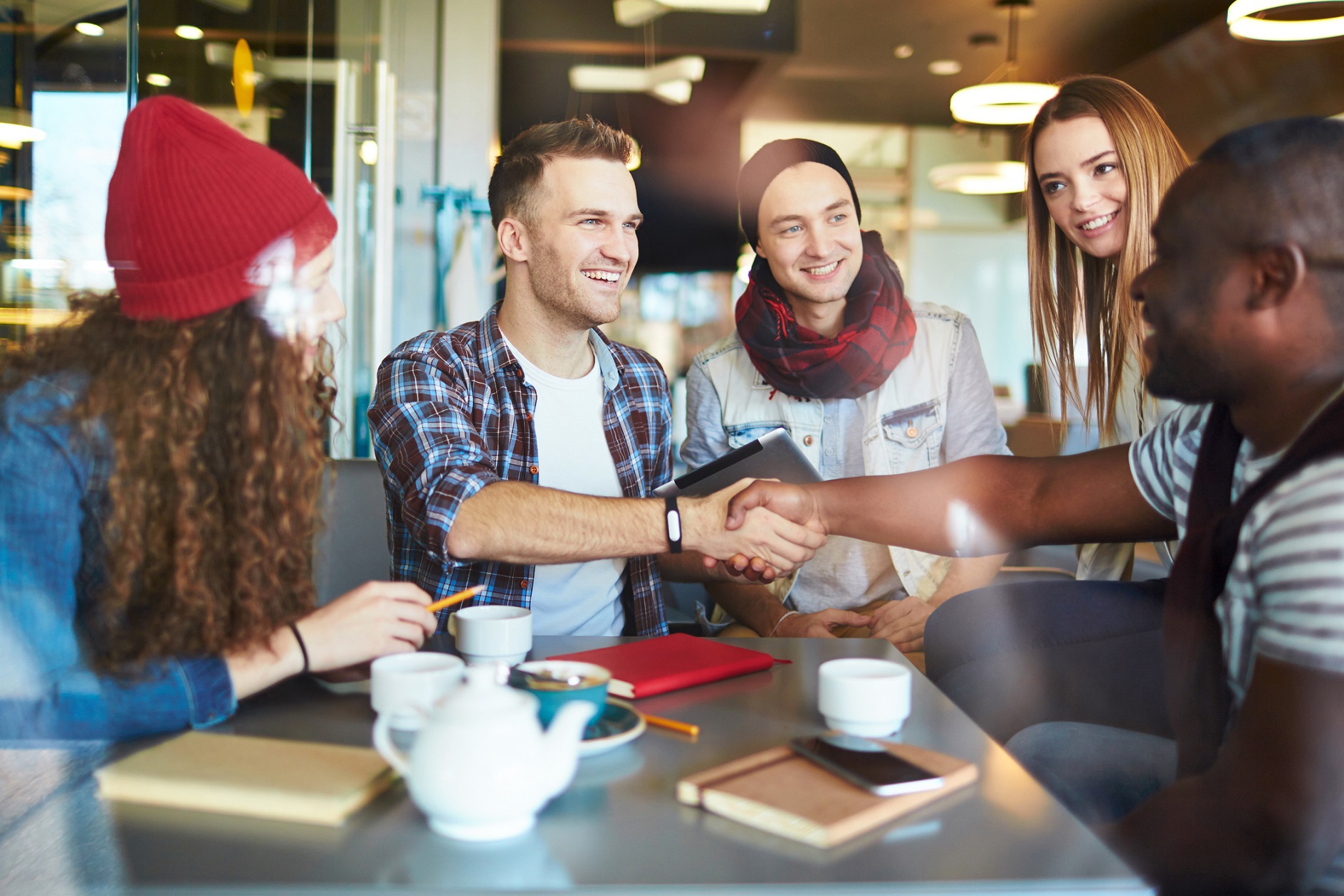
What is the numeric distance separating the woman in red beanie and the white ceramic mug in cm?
33

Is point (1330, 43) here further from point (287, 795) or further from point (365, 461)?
point (365, 461)

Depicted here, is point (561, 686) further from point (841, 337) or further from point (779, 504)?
point (841, 337)

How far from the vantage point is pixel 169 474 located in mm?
725

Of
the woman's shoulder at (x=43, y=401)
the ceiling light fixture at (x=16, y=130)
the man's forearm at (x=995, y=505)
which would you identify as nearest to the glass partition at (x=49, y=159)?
the ceiling light fixture at (x=16, y=130)

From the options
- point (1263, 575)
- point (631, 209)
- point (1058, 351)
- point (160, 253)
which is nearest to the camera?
point (1263, 575)

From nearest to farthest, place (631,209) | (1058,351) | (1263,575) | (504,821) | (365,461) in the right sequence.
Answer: (504,821)
(1263,575)
(1058,351)
(365,461)
(631,209)

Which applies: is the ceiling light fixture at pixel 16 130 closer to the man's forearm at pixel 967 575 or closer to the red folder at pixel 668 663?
the red folder at pixel 668 663

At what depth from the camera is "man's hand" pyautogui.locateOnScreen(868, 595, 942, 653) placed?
1.27 meters

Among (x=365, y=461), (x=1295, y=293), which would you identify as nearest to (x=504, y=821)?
(x=1295, y=293)

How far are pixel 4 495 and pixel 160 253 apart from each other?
0.20 metres

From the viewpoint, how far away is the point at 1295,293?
2.02 ft

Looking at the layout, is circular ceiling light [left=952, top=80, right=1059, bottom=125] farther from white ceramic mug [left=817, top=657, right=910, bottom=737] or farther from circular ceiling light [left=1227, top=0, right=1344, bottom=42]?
white ceramic mug [left=817, top=657, right=910, bottom=737]

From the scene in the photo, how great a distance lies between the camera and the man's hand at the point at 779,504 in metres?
1.17

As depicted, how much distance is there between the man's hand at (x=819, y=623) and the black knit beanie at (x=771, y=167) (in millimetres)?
580
